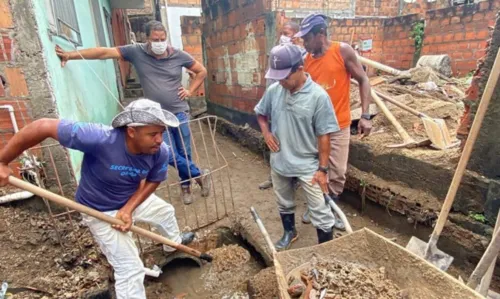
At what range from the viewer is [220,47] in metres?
6.73

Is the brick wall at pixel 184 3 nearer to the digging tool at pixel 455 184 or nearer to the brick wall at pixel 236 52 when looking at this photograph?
the brick wall at pixel 236 52

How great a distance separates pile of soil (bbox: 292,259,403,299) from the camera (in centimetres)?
174

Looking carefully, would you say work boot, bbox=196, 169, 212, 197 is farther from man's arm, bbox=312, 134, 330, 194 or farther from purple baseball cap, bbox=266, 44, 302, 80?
purple baseball cap, bbox=266, 44, 302, 80

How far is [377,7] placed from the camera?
35.7 ft

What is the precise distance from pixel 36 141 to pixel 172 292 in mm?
1794

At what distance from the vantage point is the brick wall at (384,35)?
6.47m

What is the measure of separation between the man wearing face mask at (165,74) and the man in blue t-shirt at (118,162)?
108cm

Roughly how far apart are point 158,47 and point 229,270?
2438mm

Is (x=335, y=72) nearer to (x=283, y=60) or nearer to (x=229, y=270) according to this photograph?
(x=283, y=60)

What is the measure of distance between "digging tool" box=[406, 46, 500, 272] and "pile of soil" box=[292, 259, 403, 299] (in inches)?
18.0

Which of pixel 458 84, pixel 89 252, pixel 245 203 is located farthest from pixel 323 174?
pixel 458 84

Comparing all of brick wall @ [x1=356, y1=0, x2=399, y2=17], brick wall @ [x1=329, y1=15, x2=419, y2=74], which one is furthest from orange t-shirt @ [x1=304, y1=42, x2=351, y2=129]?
brick wall @ [x1=356, y1=0, x2=399, y2=17]

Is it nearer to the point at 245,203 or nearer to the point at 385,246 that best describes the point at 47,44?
the point at 245,203

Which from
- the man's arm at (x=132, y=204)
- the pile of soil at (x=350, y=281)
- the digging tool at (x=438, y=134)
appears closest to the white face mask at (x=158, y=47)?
the man's arm at (x=132, y=204)
